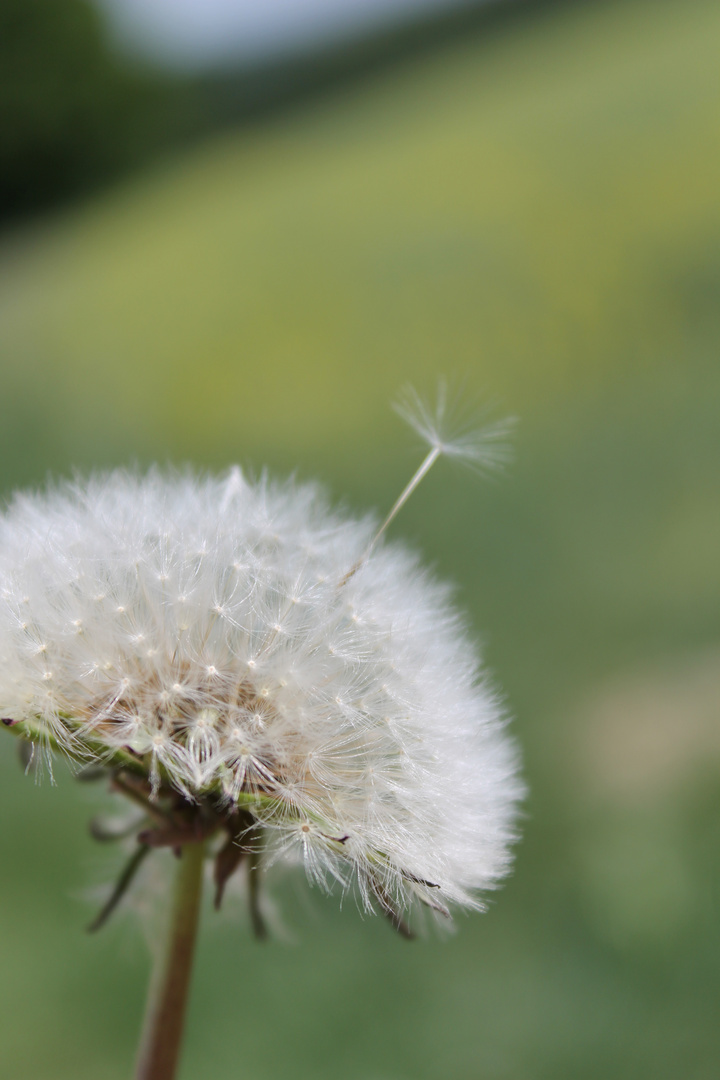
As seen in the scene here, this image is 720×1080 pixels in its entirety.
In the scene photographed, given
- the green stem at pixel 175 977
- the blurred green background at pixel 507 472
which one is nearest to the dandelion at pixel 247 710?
the green stem at pixel 175 977

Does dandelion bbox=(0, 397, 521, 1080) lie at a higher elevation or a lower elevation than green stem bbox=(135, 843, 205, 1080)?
higher

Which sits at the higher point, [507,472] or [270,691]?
[507,472]

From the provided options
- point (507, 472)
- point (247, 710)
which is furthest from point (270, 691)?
point (507, 472)

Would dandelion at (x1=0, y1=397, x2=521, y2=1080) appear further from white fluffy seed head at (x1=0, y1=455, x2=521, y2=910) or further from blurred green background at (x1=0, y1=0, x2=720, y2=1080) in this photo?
blurred green background at (x1=0, y1=0, x2=720, y2=1080)

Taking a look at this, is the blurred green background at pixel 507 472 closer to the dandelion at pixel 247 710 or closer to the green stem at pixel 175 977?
the green stem at pixel 175 977

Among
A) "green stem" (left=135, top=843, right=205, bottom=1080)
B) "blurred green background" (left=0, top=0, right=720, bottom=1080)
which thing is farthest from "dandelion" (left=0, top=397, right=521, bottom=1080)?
"blurred green background" (left=0, top=0, right=720, bottom=1080)

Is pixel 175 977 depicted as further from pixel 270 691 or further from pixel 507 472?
pixel 507 472

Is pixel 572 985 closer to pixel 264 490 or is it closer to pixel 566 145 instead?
pixel 264 490

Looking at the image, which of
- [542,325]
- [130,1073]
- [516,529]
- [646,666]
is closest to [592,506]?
[516,529]
